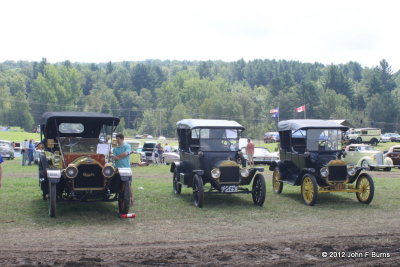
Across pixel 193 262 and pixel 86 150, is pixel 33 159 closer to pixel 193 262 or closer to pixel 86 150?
pixel 86 150

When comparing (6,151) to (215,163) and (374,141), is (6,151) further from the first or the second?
(374,141)

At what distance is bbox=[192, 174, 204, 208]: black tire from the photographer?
40.1 feet

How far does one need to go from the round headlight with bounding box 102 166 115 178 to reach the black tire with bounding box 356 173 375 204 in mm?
6658

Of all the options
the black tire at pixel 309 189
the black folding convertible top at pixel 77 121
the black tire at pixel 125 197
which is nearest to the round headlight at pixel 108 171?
the black tire at pixel 125 197

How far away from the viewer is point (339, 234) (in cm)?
925

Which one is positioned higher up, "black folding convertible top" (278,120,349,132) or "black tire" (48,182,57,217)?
"black folding convertible top" (278,120,349,132)

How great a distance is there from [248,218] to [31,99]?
373 feet

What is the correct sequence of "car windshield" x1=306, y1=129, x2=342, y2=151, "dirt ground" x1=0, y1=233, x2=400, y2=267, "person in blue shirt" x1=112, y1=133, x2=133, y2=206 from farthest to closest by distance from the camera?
"car windshield" x1=306, y1=129, x2=342, y2=151 < "person in blue shirt" x1=112, y1=133, x2=133, y2=206 < "dirt ground" x1=0, y1=233, x2=400, y2=267

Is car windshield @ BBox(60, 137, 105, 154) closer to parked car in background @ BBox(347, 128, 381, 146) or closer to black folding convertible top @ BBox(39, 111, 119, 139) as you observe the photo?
black folding convertible top @ BBox(39, 111, 119, 139)

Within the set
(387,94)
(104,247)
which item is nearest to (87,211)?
(104,247)

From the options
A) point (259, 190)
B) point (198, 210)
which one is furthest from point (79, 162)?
point (259, 190)

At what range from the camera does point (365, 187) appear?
520 inches

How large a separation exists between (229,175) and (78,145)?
3.78m

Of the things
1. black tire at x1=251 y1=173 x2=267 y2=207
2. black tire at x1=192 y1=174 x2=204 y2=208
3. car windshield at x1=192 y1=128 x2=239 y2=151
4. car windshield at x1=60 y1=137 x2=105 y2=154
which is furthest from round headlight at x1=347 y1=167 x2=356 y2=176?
car windshield at x1=60 y1=137 x2=105 y2=154
